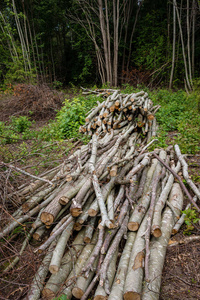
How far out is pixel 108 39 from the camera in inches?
491

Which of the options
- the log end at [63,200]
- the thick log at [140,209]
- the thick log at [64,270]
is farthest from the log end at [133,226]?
the log end at [63,200]

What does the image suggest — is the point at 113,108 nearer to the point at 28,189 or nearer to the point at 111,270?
the point at 28,189

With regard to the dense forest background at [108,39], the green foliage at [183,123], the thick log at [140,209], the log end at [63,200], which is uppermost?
the dense forest background at [108,39]

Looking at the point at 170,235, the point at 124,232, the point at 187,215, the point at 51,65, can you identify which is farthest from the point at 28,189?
the point at 51,65

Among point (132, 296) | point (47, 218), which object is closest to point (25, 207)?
point (47, 218)

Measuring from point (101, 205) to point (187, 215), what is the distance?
136cm

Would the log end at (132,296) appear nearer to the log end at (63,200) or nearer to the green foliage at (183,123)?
the log end at (63,200)

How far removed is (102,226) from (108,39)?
13.3 m

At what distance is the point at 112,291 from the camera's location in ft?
6.41

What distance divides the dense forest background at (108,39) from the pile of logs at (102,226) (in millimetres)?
10414

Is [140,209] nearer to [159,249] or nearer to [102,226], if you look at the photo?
[159,249]

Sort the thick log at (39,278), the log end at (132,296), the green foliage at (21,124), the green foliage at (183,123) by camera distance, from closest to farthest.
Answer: the log end at (132,296)
the thick log at (39,278)
the green foliage at (183,123)
the green foliage at (21,124)

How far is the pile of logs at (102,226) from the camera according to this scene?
81.3 inches

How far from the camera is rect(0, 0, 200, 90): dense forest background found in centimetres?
1263
